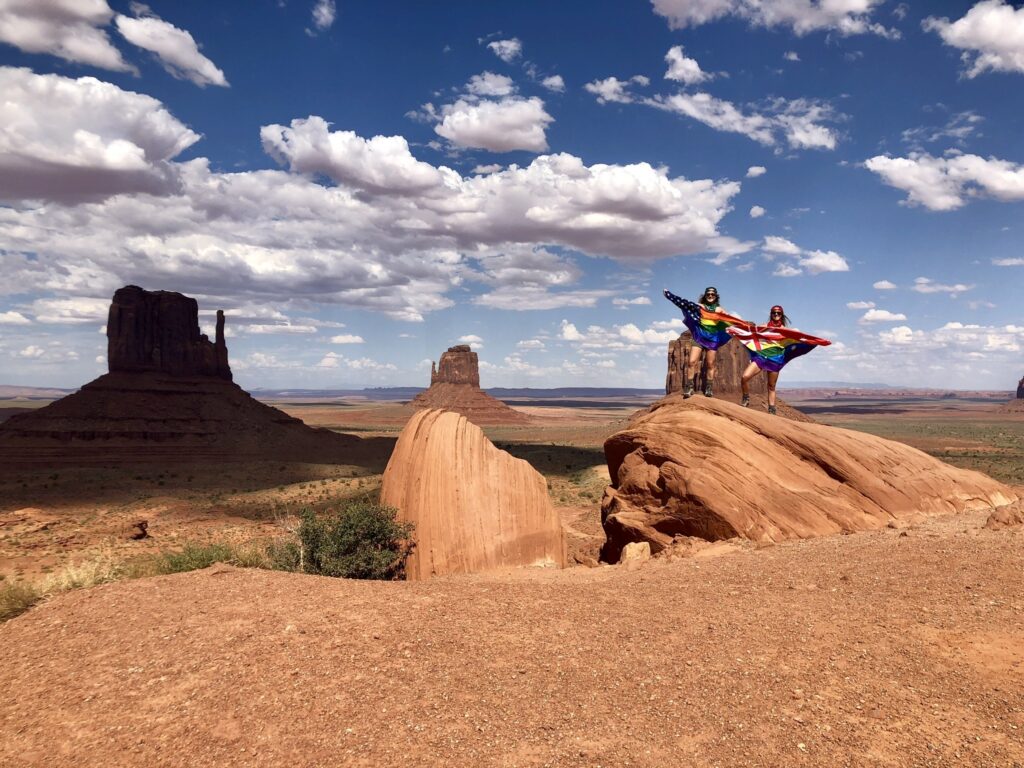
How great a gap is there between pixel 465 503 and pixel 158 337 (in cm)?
8816

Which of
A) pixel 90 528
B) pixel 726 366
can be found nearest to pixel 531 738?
pixel 90 528

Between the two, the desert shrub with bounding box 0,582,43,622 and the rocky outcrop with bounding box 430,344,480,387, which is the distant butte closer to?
the desert shrub with bounding box 0,582,43,622

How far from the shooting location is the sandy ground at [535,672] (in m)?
5.85

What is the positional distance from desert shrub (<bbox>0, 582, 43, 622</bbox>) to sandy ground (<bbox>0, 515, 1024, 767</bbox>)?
0.60 meters

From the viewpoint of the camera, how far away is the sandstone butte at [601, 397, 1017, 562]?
1484 cm

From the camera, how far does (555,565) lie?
15930 millimetres

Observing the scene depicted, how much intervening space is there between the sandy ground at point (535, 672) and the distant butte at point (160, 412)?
6450cm

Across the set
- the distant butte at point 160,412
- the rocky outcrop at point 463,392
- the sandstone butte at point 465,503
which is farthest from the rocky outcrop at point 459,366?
the sandstone butte at point 465,503

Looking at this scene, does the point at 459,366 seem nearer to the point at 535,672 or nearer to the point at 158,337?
the point at 158,337

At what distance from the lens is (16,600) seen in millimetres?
9844

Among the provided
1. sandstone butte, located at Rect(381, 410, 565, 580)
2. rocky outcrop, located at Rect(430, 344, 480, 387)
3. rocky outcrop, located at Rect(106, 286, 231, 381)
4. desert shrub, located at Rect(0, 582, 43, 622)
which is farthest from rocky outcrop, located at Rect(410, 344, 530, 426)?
desert shrub, located at Rect(0, 582, 43, 622)

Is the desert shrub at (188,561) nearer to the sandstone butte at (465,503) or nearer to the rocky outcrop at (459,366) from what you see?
the sandstone butte at (465,503)

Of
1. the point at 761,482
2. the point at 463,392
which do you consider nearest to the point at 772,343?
the point at 761,482

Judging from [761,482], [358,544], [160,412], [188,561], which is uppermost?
[761,482]
